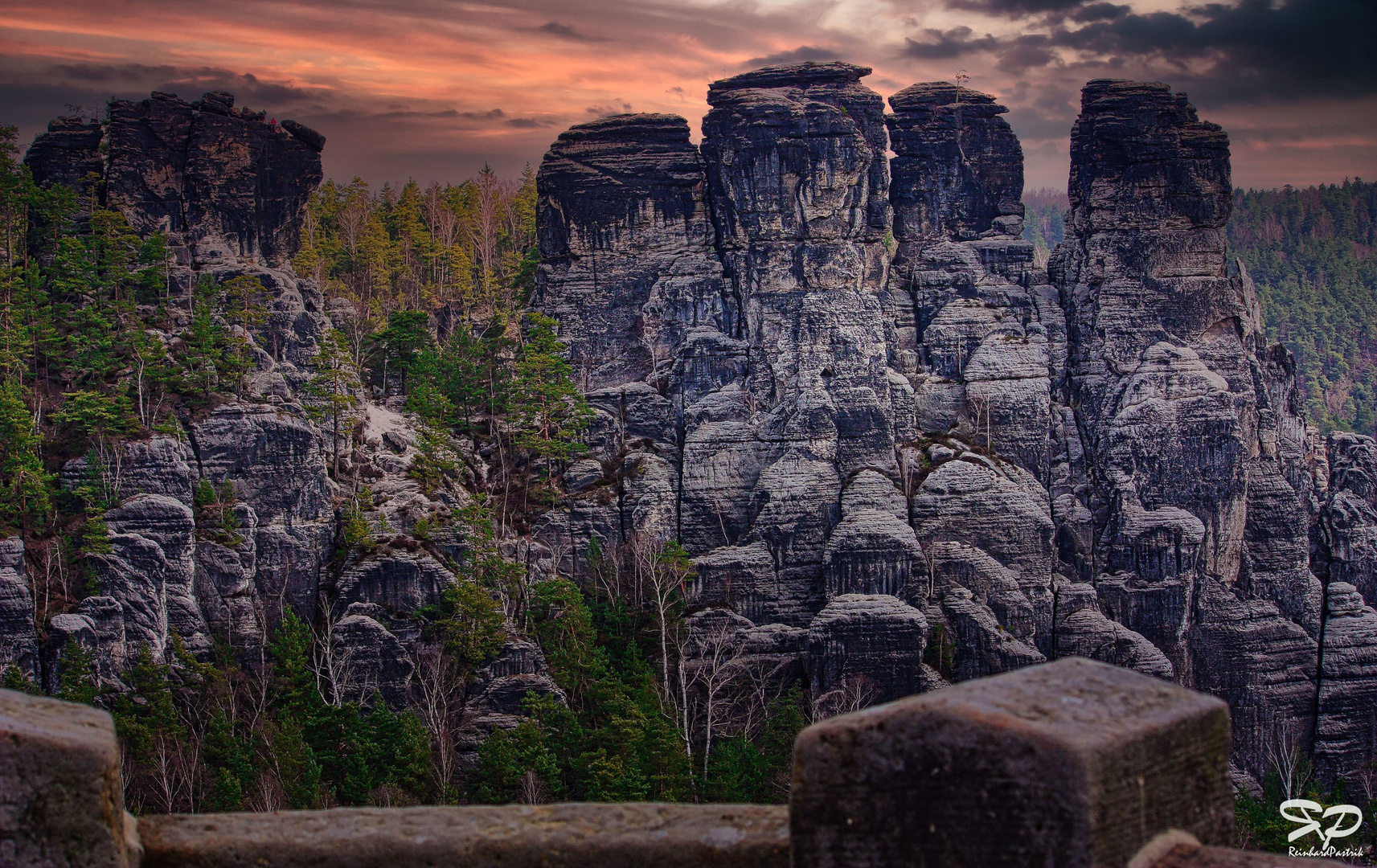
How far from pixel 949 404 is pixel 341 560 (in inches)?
1151

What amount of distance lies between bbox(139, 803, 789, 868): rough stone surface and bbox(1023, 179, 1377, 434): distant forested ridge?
11966cm

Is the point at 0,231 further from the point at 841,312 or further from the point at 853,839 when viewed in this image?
the point at 853,839

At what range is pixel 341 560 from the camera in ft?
169

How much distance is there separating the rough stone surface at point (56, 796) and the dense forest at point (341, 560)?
33.7 m

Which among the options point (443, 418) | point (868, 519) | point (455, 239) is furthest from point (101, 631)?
point (455, 239)


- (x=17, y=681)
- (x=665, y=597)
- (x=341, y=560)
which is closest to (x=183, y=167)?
(x=341, y=560)

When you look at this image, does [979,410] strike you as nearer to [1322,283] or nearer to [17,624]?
[17,624]

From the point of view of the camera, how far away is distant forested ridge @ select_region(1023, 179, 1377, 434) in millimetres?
138375

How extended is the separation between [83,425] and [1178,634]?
47284 millimetres

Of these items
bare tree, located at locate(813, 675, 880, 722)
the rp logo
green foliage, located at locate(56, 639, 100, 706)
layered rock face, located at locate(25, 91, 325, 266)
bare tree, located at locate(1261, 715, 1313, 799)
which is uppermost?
layered rock face, located at locate(25, 91, 325, 266)

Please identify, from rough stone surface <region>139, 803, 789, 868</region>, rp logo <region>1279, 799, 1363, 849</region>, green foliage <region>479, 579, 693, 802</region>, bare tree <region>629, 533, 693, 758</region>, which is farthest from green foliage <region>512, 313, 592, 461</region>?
rough stone surface <region>139, 803, 789, 868</region>

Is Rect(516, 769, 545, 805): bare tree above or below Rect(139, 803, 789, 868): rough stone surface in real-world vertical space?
below

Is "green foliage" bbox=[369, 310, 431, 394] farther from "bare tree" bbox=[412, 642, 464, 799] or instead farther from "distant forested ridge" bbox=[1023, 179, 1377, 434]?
"distant forested ridge" bbox=[1023, 179, 1377, 434]

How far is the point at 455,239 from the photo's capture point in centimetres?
9588
